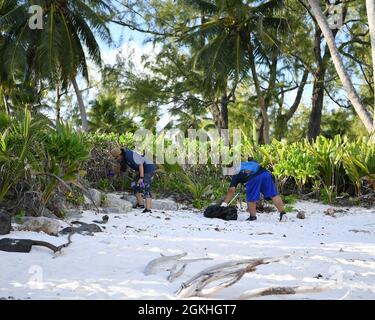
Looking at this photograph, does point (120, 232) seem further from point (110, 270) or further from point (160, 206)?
point (160, 206)

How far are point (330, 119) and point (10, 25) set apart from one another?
19.1 metres

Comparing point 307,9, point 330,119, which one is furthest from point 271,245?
point 330,119

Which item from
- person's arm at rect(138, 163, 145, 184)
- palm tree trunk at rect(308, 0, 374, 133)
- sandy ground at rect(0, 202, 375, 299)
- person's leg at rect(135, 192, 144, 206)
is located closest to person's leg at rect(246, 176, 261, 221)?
sandy ground at rect(0, 202, 375, 299)

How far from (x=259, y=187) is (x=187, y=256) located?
3511mm

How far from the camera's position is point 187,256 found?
4449 mm

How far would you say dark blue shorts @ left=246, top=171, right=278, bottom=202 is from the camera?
7672mm

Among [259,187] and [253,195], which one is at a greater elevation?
[259,187]

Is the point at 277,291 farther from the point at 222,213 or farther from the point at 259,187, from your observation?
the point at 259,187

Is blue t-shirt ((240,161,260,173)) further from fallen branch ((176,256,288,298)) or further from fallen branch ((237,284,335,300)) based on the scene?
fallen branch ((237,284,335,300))

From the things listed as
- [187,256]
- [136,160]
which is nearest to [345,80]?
[136,160]

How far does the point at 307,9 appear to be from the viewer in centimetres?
1875

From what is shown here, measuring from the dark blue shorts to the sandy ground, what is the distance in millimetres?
614

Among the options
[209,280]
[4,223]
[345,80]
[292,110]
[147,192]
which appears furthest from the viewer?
[292,110]

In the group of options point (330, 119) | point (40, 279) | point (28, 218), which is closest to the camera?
point (40, 279)
